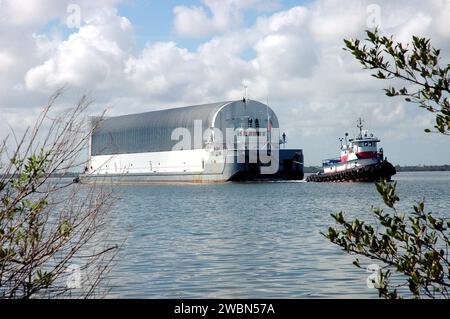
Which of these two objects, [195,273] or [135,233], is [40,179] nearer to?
[195,273]

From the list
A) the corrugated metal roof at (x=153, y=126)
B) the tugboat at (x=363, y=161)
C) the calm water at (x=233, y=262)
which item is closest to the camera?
the calm water at (x=233, y=262)

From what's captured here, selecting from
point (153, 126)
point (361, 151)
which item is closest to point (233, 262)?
point (361, 151)

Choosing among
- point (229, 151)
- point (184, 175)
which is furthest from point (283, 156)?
point (184, 175)

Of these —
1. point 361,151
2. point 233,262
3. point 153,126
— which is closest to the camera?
point 233,262

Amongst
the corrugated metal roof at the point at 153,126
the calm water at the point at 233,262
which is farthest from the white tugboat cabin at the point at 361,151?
the calm water at the point at 233,262

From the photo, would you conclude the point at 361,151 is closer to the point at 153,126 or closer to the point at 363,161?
the point at 363,161

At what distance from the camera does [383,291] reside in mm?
7699

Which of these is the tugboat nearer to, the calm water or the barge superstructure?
the barge superstructure

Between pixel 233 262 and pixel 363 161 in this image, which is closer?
pixel 233 262

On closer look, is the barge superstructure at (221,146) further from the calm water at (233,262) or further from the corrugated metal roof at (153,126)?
the calm water at (233,262)

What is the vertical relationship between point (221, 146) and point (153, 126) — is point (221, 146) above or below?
below

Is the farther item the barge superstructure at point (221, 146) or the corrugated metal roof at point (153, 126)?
the corrugated metal roof at point (153, 126)
